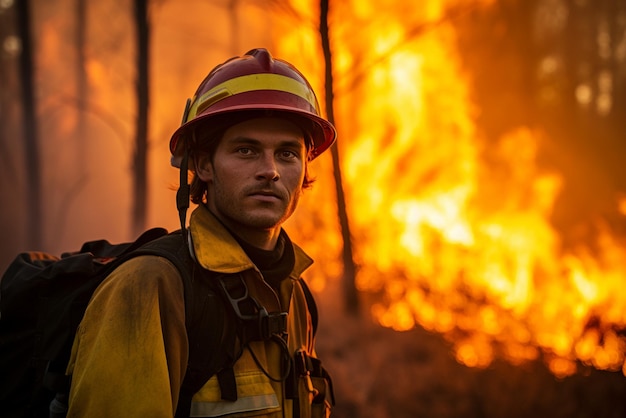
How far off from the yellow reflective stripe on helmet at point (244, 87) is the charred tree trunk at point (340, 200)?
5965 millimetres

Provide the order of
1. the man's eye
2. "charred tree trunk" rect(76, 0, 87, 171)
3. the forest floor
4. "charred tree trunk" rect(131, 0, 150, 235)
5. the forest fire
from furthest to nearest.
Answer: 1. "charred tree trunk" rect(76, 0, 87, 171)
2. "charred tree trunk" rect(131, 0, 150, 235)
3. the forest fire
4. the forest floor
5. the man's eye

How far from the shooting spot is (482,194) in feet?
30.8

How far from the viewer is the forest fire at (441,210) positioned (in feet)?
25.9

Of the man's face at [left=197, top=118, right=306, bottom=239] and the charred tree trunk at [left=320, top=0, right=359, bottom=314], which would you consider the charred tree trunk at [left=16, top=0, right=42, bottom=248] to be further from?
the man's face at [left=197, top=118, right=306, bottom=239]

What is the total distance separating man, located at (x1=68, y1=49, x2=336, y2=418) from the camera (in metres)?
1.72

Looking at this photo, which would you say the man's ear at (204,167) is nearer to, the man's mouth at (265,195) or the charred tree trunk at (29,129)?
the man's mouth at (265,195)

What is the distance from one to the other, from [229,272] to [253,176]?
43cm

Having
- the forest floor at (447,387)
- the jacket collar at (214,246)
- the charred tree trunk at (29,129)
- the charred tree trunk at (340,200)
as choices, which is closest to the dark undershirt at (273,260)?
the jacket collar at (214,246)

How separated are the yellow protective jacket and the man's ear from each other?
→ 0.30 metres

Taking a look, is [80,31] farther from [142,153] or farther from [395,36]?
[395,36]

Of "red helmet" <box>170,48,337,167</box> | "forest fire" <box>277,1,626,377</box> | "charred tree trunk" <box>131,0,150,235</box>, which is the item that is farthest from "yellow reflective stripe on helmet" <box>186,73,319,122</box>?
"charred tree trunk" <box>131,0,150,235</box>

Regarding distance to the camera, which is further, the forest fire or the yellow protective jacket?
the forest fire

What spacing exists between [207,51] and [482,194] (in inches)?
537

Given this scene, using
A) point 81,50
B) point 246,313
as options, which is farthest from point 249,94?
point 81,50
